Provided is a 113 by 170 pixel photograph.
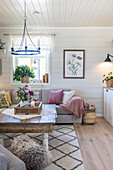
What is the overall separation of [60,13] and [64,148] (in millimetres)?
2836

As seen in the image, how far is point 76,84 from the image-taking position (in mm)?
5312

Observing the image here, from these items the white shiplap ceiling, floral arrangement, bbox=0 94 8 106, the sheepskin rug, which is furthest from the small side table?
the white shiplap ceiling

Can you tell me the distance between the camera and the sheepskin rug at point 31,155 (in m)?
2.23

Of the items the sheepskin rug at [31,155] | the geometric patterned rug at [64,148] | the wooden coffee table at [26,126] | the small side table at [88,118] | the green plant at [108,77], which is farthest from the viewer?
the green plant at [108,77]

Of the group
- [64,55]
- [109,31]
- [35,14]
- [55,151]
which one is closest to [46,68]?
[64,55]

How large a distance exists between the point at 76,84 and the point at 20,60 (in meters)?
1.84

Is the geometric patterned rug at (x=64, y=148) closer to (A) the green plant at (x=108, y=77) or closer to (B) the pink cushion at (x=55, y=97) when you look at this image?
(B) the pink cushion at (x=55, y=97)

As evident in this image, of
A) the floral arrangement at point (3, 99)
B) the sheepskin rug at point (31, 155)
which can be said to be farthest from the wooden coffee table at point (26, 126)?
the floral arrangement at point (3, 99)

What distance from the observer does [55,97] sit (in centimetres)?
477

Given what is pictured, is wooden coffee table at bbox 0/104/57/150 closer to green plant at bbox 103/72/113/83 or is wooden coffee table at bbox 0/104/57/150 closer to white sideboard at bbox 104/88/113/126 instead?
white sideboard at bbox 104/88/113/126

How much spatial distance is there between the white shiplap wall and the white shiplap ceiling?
282 millimetres

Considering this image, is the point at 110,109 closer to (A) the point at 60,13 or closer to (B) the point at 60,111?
(B) the point at 60,111

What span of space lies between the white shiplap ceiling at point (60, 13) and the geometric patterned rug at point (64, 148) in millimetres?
2599

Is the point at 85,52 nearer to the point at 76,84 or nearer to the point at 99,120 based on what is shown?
the point at 76,84
